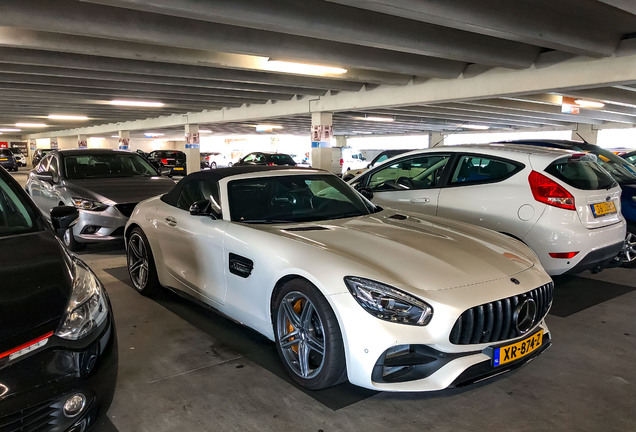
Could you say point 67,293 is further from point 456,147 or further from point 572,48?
point 572,48

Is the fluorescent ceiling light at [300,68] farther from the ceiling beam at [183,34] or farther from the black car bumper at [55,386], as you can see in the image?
the black car bumper at [55,386]

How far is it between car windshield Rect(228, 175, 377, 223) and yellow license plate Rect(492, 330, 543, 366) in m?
1.60

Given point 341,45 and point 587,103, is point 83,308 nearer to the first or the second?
point 341,45

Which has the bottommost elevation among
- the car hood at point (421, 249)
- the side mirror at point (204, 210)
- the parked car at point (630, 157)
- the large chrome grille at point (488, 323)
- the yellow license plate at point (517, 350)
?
the yellow license plate at point (517, 350)

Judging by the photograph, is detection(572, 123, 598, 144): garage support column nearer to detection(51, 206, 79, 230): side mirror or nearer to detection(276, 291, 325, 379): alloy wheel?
detection(276, 291, 325, 379): alloy wheel

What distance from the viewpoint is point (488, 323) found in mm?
2438

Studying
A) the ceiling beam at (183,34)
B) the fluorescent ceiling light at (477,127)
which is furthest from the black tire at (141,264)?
the fluorescent ceiling light at (477,127)

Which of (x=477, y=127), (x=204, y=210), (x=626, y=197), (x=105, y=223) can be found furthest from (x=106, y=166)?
(x=477, y=127)

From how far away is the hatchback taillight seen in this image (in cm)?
414

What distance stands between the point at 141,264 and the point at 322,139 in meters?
12.5

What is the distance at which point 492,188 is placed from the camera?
461 centimetres

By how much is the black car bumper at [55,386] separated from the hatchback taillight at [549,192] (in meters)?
3.83

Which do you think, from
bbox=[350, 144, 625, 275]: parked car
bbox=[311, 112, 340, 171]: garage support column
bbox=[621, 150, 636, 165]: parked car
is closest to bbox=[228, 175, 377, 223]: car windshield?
bbox=[350, 144, 625, 275]: parked car

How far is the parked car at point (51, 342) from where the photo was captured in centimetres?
172
